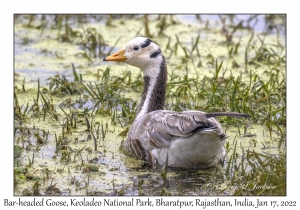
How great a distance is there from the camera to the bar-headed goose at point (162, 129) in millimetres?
6516

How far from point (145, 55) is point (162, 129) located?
4.01 feet

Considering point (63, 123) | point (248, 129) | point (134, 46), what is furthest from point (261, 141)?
point (63, 123)

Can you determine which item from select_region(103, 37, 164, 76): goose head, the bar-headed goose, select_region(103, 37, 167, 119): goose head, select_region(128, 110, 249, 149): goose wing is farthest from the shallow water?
select_region(103, 37, 164, 76): goose head

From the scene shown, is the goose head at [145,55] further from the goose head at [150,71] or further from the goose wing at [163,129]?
the goose wing at [163,129]

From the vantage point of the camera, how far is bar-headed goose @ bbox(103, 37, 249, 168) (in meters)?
6.52

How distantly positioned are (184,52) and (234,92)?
107 inches

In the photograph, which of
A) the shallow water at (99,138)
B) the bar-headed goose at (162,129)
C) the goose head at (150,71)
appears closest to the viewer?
the shallow water at (99,138)

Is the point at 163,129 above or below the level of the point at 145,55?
below

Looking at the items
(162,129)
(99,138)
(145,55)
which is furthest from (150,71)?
(162,129)

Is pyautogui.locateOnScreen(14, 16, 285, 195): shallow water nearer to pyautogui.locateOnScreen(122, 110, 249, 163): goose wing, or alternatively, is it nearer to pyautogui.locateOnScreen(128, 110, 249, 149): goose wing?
pyautogui.locateOnScreen(122, 110, 249, 163): goose wing

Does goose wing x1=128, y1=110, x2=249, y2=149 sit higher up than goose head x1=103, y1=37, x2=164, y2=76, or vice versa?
goose head x1=103, y1=37, x2=164, y2=76

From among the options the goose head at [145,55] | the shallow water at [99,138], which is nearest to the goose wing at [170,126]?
the shallow water at [99,138]

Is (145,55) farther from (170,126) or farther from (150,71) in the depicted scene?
(170,126)

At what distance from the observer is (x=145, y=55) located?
7.72 meters
